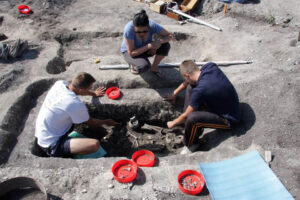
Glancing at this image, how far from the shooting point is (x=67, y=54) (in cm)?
605

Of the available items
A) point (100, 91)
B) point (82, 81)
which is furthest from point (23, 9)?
point (82, 81)

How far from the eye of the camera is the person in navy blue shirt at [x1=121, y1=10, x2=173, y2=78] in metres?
4.13

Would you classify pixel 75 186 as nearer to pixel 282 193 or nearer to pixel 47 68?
pixel 282 193

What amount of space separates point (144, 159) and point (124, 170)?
37 centimetres

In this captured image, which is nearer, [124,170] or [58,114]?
[124,170]

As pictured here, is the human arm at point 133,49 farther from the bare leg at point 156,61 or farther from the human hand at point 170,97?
the human hand at point 170,97

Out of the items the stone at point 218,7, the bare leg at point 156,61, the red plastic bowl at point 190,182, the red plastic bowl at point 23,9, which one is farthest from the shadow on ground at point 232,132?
the red plastic bowl at point 23,9

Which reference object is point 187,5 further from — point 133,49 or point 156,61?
point 133,49

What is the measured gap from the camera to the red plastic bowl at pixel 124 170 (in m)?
→ 2.89

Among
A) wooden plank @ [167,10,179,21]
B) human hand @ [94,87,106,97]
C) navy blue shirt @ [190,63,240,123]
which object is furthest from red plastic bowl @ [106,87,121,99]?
wooden plank @ [167,10,179,21]

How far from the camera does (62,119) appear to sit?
329 cm

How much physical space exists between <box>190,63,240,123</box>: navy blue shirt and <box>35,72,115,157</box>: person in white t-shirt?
155 centimetres

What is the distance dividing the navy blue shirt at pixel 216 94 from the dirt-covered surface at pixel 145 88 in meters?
0.36

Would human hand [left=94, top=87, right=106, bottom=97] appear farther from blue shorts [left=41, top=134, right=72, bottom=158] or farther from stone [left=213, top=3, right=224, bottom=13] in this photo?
stone [left=213, top=3, right=224, bottom=13]
